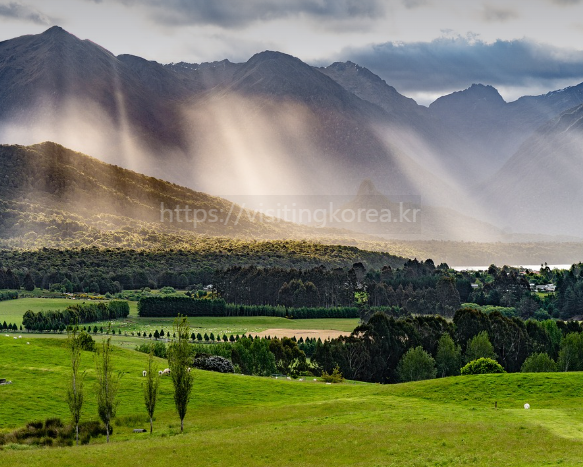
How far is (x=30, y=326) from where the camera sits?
161375 millimetres

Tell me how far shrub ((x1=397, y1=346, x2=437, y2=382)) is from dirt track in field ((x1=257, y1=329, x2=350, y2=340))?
45.4 meters

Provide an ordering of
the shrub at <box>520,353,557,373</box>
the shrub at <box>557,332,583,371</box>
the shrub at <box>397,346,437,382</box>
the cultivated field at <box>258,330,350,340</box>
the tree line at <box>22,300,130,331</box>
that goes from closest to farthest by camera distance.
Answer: the shrub at <box>520,353,557,373</box> < the shrub at <box>397,346,437,382</box> < the shrub at <box>557,332,583,371</box> < the tree line at <box>22,300,130,331</box> < the cultivated field at <box>258,330,350,340</box>

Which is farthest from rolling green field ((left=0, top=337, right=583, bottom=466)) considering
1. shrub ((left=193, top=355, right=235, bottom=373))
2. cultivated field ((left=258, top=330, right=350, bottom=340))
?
cultivated field ((left=258, top=330, right=350, bottom=340))

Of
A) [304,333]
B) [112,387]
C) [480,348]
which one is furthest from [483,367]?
[304,333]

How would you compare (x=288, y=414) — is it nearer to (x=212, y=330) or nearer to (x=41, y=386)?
(x=41, y=386)

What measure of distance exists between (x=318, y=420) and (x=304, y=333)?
384 ft

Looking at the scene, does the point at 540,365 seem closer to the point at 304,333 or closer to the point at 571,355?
the point at 571,355

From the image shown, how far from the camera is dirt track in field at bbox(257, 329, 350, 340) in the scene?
168 meters

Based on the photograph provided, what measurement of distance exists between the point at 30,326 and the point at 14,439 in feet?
362


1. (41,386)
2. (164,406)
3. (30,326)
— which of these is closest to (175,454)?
(164,406)

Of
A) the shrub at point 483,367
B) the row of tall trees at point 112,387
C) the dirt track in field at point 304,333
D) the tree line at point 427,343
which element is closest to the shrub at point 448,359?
the tree line at point 427,343

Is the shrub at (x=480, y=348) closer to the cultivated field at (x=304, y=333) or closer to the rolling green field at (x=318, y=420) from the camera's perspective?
the cultivated field at (x=304, y=333)

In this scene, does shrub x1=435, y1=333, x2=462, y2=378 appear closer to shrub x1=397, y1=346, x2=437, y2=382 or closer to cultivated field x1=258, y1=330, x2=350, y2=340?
shrub x1=397, y1=346, x2=437, y2=382

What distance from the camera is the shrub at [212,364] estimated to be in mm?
95875
